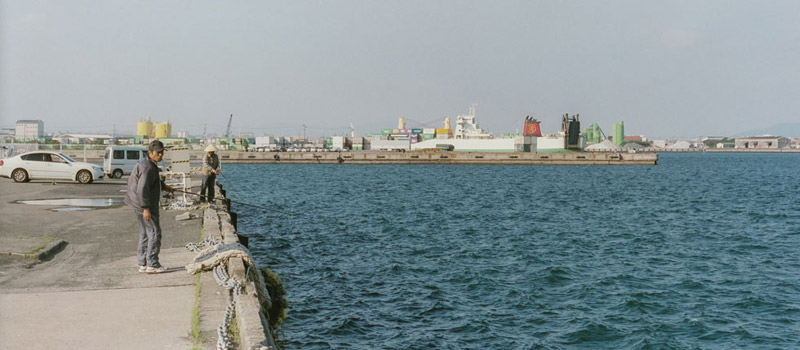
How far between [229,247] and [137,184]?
166cm

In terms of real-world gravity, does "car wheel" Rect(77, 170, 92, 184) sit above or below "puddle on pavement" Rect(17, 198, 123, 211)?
above

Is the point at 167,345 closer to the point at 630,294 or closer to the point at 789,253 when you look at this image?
the point at 630,294

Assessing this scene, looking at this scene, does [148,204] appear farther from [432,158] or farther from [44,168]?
[432,158]

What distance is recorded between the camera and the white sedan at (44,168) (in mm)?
30000

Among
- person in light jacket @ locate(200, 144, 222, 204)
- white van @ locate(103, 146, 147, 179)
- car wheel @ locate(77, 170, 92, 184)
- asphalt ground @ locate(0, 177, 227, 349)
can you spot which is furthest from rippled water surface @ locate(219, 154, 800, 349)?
white van @ locate(103, 146, 147, 179)

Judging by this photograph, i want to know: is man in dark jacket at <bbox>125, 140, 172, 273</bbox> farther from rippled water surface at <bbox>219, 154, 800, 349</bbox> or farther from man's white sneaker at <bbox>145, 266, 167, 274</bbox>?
rippled water surface at <bbox>219, 154, 800, 349</bbox>

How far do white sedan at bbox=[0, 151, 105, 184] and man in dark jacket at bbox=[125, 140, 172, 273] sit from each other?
2296cm

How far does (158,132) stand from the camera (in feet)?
465

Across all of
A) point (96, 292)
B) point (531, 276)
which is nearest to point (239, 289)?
point (96, 292)

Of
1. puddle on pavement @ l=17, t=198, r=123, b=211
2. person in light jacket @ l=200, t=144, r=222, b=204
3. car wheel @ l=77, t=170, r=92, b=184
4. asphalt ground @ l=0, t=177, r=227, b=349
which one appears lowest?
asphalt ground @ l=0, t=177, r=227, b=349

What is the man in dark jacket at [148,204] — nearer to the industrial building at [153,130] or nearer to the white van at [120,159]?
the white van at [120,159]

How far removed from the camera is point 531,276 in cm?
1739

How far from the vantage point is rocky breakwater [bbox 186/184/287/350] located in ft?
21.9

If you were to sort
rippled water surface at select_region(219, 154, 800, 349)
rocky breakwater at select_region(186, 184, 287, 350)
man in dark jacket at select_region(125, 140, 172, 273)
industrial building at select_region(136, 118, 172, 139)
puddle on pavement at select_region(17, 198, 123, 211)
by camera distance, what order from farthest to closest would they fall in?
industrial building at select_region(136, 118, 172, 139) < puddle on pavement at select_region(17, 198, 123, 211) < rippled water surface at select_region(219, 154, 800, 349) < man in dark jacket at select_region(125, 140, 172, 273) < rocky breakwater at select_region(186, 184, 287, 350)
